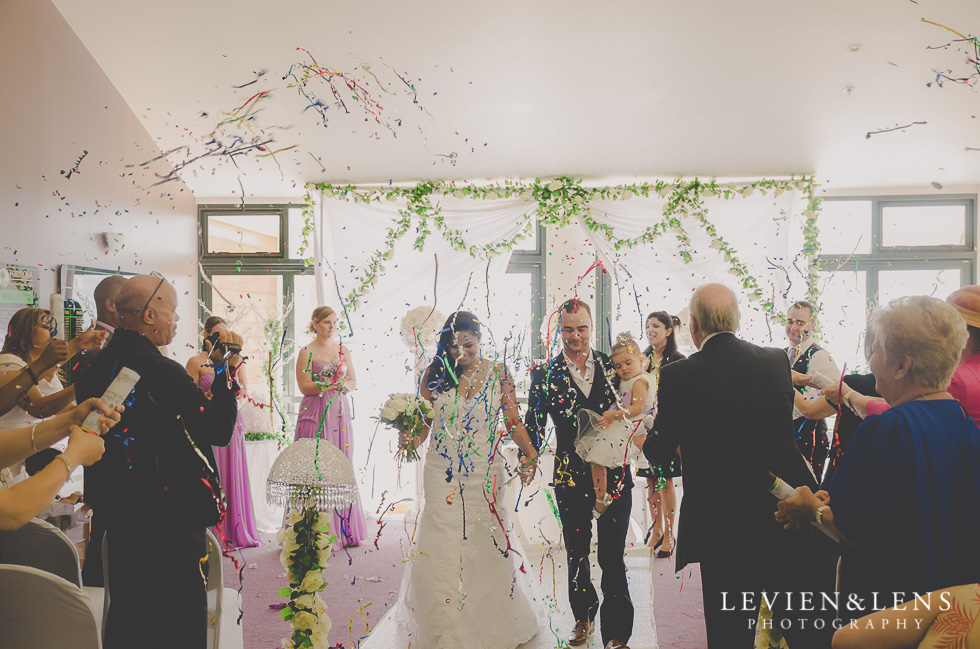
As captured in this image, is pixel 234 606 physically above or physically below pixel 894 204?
below

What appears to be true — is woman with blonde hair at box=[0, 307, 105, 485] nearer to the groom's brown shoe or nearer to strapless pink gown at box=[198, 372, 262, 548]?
strapless pink gown at box=[198, 372, 262, 548]

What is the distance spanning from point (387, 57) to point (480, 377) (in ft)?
8.98

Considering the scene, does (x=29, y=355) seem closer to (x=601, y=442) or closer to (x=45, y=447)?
(x=45, y=447)

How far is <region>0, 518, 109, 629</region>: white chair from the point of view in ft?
6.51

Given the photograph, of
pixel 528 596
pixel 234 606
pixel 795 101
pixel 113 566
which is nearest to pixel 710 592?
pixel 528 596

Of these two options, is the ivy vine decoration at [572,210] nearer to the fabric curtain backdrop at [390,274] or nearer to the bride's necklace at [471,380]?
the fabric curtain backdrop at [390,274]

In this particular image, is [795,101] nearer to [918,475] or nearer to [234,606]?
[918,475]

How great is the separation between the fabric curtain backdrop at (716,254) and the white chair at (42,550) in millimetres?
4597

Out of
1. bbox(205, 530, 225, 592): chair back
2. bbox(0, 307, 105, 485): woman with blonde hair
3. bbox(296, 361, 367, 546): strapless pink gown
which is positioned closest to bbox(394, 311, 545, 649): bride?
bbox(205, 530, 225, 592): chair back

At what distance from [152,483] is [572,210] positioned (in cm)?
453

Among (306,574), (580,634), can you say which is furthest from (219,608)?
(580,634)

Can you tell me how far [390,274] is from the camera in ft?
19.5

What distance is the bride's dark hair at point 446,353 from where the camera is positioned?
2.99 meters

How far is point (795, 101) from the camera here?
4.73 meters
